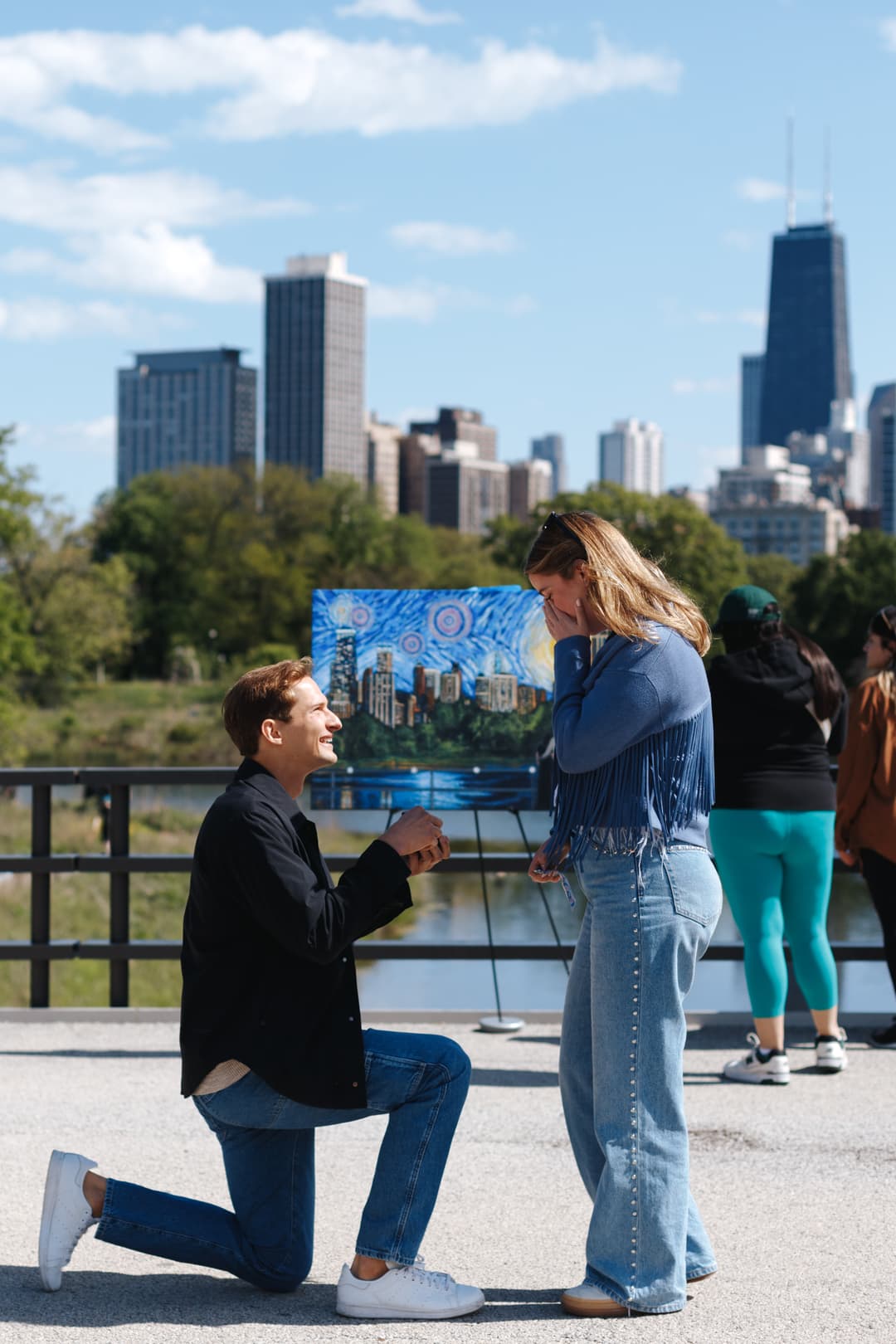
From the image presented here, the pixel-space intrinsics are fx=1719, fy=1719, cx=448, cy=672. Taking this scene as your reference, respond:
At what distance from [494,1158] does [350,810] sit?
2.50 m

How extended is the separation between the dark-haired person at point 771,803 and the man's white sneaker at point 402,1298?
2.82 m

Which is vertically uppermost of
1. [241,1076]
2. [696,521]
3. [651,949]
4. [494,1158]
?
[696,521]

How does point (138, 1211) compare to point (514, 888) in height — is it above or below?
above

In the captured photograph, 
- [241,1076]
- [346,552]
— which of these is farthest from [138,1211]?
[346,552]

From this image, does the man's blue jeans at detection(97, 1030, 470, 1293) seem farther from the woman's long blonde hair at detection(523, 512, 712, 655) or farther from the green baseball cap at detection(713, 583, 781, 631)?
the green baseball cap at detection(713, 583, 781, 631)

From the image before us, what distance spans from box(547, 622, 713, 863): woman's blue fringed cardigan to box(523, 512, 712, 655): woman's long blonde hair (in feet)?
0.15

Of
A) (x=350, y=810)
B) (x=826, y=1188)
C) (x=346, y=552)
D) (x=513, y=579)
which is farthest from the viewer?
(x=346, y=552)

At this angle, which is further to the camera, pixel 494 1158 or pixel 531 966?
pixel 531 966

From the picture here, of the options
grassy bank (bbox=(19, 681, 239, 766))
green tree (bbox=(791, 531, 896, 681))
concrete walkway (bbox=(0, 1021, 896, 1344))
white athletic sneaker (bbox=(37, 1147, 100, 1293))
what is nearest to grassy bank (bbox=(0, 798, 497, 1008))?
concrete walkway (bbox=(0, 1021, 896, 1344))

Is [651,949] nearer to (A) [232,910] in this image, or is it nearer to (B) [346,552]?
(A) [232,910]

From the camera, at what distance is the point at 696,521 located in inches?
2857

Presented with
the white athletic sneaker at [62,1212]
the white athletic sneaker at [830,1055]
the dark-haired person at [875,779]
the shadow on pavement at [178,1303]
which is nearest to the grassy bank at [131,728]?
the dark-haired person at [875,779]

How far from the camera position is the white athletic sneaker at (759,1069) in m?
6.68

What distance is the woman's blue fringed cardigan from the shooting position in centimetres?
398
